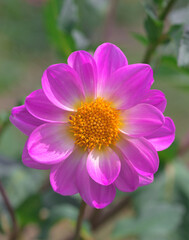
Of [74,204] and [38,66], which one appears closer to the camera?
[74,204]

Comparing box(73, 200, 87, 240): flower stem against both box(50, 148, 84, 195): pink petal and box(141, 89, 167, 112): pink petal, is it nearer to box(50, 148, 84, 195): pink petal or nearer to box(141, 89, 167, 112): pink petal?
box(50, 148, 84, 195): pink petal

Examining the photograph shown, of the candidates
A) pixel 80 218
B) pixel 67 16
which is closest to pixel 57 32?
pixel 67 16

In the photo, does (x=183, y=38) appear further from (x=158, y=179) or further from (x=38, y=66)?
(x=38, y=66)

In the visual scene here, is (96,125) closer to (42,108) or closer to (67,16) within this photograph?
(42,108)

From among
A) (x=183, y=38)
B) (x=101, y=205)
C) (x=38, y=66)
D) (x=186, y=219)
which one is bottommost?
(x=186, y=219)

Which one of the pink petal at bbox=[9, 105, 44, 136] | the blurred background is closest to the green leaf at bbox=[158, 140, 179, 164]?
the blurred background

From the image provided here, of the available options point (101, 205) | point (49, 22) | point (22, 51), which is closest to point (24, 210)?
point (101, 205)

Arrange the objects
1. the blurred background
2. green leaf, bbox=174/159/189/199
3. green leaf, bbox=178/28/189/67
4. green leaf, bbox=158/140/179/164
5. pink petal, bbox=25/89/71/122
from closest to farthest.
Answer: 1. pink petal, bbox=25/89/71/122
2. green leaf, bbox=178/28/189/67
3. the blurred background
4. green leaf, bbox=158/140/179/164
5. green leaf, bbox=174/159/189/199
